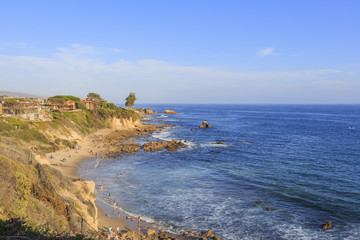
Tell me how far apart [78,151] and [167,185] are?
2921cm

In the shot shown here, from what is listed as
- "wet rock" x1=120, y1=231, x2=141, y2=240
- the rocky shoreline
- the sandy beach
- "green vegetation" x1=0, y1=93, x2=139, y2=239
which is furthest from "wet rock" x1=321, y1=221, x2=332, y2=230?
"green vegetation" x1=0, y1=93, x2=139, y2=239

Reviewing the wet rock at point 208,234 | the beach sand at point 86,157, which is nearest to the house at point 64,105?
the beach sand at point 86,157

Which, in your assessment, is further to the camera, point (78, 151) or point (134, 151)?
point (134, 151)

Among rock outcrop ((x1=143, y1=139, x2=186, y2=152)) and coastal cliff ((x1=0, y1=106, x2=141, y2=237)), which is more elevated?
coastal cliff ((x1=0, y1=106, x2=141, y2=237))

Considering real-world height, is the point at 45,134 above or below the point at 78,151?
above

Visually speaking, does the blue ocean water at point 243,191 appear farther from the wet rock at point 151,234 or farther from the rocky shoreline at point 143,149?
the wet rock at point 151,234

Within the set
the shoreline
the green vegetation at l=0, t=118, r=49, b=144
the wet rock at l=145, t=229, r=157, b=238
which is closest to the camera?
the wet rock at l=145, t=229, r=157, b=238

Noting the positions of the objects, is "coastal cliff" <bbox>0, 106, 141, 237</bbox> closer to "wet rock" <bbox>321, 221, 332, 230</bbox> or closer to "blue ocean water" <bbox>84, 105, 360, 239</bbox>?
"blue ocean water" <bbox>84, 105, 360, 239</bbox>

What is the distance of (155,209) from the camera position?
93.7 feet

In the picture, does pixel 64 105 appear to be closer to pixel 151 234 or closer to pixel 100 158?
pixel 100 158

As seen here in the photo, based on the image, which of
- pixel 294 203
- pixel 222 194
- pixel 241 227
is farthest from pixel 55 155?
pixel 294 203

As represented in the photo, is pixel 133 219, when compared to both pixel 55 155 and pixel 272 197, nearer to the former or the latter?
pixel 272 197

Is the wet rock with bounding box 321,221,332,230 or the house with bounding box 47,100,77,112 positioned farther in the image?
the house with bounding box 47,100,77,112

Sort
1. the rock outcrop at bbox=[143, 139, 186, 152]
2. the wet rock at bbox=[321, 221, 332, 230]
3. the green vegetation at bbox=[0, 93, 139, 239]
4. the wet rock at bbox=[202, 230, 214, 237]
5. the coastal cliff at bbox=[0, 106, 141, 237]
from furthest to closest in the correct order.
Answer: the rock outcrop at bbox=[143, 139, 186, 152], the wet rock at bbox=[321, 221, 332, 230], the wet rock at bbox=[202, 230, 214, 237], the coastal cliff at bbox=[0, 106, 141, 237], the green vegetation at bbox=[0, 93, 139, 239]
